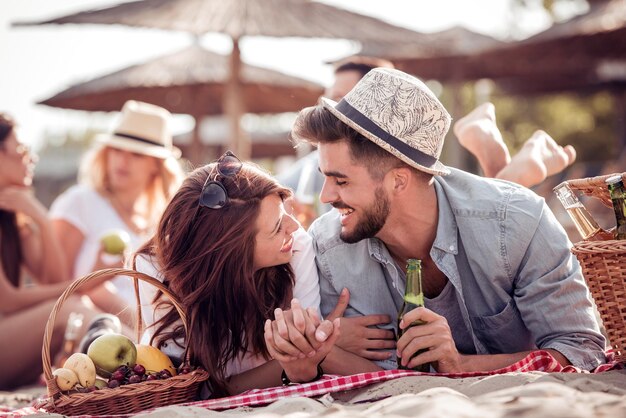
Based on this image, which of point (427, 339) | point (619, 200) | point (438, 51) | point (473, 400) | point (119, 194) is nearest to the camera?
point (473, 400)

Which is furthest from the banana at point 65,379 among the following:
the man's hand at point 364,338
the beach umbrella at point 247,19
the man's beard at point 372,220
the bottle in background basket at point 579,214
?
the beach umbrella at point 247,19

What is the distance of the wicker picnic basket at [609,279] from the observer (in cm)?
286

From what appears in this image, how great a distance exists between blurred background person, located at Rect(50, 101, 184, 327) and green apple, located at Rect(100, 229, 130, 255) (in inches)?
16.2

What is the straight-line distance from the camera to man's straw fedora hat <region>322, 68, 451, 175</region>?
3.37m

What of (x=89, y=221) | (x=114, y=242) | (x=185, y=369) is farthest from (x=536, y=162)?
(x=89, y=221)

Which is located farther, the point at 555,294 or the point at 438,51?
the point at 438,51

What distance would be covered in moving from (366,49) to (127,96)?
3.25 metres

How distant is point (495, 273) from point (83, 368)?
5.49 ft

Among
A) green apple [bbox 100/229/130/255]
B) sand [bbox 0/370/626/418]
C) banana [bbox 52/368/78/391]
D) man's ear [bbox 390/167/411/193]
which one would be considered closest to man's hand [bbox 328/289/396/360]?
sand [bbox 0/370/626/418]

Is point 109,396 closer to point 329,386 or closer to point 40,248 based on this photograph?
point 329,386

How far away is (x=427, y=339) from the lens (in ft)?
9.77

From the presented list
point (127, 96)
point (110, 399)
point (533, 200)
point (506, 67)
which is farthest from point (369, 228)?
point (506, 67)

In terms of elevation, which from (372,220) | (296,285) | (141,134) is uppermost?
(141,134)

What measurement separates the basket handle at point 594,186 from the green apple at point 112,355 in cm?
185
